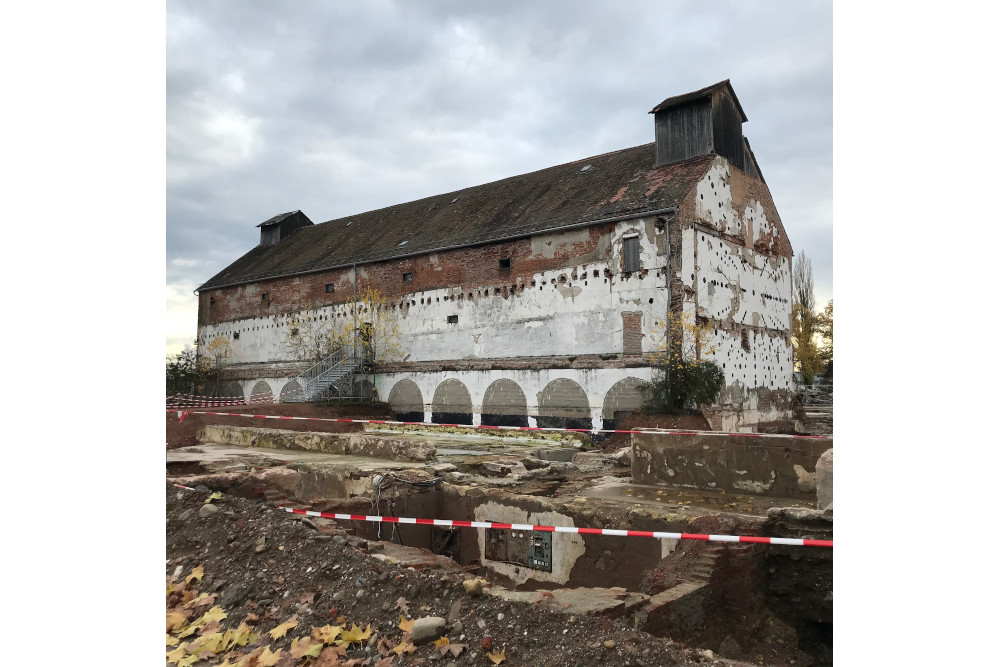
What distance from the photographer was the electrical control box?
888 centimetres

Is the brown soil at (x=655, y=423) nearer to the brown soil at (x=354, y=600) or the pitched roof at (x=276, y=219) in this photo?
the brown soil at (x=354, y=600)

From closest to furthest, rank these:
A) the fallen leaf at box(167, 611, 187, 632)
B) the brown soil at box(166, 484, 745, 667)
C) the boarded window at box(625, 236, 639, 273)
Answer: the brown soil at box(166, 484, 745, 667), the fallen leaf at box(167, 611, 187, 632), the boarded window at box(625, 236, 639, 273)

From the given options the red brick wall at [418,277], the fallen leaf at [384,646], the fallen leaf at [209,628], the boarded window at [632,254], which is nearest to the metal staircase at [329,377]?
the red brick wall at [418,277]

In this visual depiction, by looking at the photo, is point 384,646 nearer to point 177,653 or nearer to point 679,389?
point 177,653

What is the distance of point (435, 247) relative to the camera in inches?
1042

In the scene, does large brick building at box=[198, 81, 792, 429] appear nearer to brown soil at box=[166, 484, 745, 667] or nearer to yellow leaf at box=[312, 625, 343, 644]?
brown soil at box=[166, 484, 745, 667]

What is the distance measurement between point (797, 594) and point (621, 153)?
21.1m

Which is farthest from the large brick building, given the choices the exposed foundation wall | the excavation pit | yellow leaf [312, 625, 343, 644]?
yellow leaf [312, 625, 343, 644]

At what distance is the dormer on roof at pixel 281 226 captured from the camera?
39.2 meters

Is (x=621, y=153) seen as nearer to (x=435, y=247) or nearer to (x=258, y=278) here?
(x=435, y=247)

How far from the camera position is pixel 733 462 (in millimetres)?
9328

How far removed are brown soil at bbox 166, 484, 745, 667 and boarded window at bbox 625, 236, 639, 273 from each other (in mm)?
15986

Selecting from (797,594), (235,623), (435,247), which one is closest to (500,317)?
(435,247)

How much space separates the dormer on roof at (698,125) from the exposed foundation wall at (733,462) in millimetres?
14983
